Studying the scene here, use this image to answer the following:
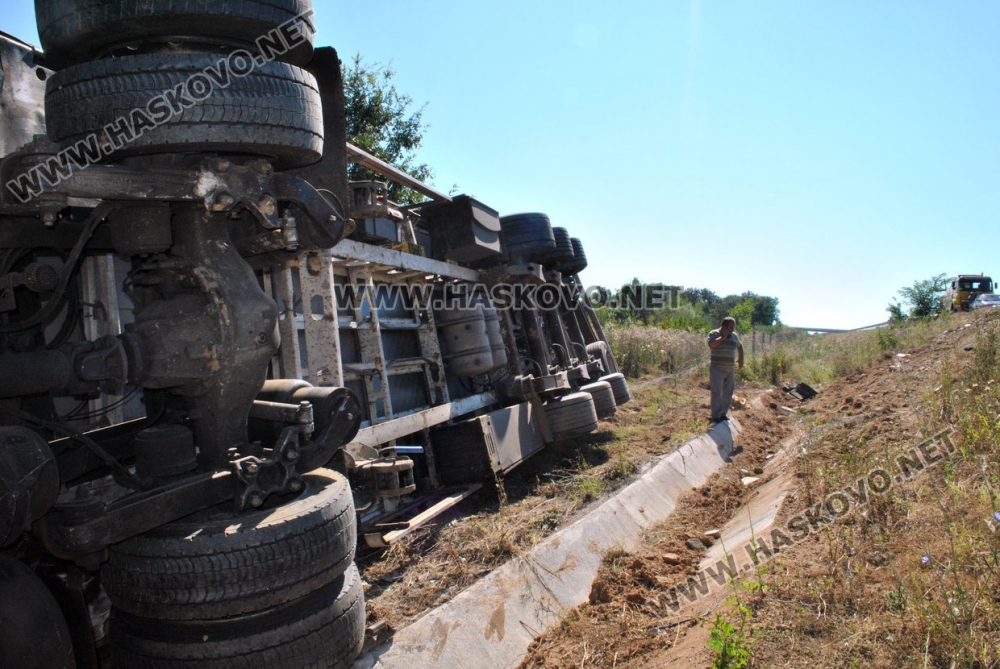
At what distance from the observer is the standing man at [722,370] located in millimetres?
9438

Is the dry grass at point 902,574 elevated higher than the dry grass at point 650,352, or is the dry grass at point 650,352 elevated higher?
the dry grass at point 650,352

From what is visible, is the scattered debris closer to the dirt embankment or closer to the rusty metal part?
the dirt embankment

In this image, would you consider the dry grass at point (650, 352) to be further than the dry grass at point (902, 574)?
Yes

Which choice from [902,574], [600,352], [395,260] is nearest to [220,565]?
[902,574]

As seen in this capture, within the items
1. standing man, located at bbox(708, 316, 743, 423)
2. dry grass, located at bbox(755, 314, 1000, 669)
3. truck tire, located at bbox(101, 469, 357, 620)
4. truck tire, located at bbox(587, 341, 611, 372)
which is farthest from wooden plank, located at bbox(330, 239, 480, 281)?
standing man, located at bbox(708, 316, 743, 423)

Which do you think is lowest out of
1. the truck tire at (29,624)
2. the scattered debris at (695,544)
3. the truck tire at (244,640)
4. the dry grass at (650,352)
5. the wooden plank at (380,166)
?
the scattered debris at (695,544)

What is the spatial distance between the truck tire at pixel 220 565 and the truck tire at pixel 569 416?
15.6 feet

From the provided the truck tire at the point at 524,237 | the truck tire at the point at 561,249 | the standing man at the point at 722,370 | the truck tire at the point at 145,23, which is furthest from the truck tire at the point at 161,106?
the standing man at the point at 722,370

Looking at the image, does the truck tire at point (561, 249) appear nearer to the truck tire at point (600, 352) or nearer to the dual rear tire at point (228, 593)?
the truck tire at point (600, 352)

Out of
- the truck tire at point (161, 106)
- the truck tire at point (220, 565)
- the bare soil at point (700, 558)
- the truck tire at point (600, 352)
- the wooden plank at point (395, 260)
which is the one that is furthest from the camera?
the truck tire at point (600, 352)

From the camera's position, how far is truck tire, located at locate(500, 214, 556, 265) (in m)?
8.07

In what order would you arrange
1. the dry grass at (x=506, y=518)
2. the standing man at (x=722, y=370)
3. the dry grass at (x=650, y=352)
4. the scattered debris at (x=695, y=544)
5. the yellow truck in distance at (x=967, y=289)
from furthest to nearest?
the yellow truck in distance at (x=967, y=289)
the dry grass at (x=650, y=352)
the standing man at (x=722, y=370)
the scattered debris at (x=695, y=544)
the dry grass at (x=506, y=518)

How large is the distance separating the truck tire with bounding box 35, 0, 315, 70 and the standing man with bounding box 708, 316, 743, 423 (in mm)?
8216

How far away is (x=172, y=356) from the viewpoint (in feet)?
8.11
